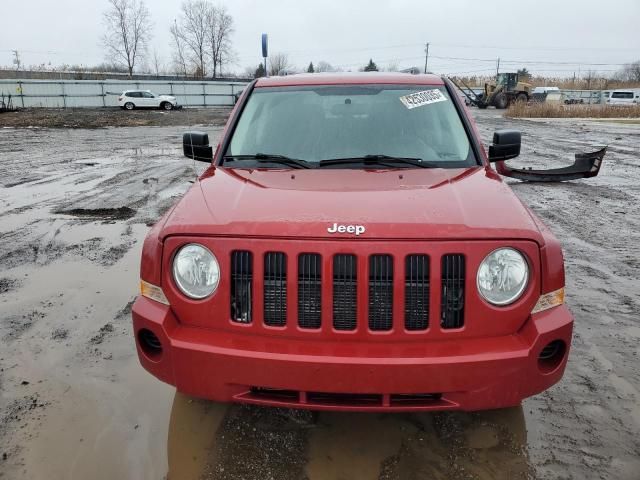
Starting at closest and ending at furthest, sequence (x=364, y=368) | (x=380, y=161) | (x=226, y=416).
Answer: (x=364, y=368) → (x=226, y=416) → (x=380, y=161)

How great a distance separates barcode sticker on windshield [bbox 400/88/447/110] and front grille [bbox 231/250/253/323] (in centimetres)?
196

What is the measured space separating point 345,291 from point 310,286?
149 millimetres

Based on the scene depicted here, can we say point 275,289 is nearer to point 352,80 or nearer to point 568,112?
point 352,80

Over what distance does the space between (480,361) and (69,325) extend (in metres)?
3.12

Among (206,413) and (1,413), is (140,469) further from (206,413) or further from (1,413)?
(1,413)

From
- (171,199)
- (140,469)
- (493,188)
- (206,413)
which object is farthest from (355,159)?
(171,199)

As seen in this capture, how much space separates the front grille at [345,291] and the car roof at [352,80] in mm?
2030

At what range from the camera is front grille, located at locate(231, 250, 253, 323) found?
214 centimetres

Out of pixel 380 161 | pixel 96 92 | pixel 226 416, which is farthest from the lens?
pixel 96 92

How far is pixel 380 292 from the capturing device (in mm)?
2088

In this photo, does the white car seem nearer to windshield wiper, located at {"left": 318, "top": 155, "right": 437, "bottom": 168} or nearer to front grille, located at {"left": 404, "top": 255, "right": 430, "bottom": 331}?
windshield wiper, located at {"left": 318, "top": 155, "right": 437, "bottom": 168}

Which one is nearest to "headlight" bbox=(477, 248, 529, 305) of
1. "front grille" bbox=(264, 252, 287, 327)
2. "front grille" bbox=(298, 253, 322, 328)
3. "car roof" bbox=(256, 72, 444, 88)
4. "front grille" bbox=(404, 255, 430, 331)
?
"front grille" bbox=(404, 255, 430, 331)

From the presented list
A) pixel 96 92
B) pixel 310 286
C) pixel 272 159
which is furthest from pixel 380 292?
pixel 96 92

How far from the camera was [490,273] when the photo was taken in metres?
2.13
